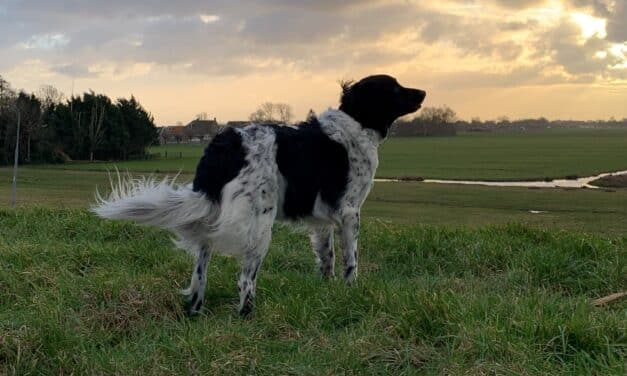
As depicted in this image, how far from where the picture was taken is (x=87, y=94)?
74.4 m

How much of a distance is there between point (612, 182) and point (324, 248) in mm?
38883

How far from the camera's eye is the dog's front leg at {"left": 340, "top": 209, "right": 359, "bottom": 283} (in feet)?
19.1

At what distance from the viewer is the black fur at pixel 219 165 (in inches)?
201

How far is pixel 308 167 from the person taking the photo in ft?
17.8

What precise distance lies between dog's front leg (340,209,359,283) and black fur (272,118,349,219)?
188 mm

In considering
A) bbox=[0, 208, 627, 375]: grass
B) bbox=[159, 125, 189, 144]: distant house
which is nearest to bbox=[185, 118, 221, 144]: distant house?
bbox=[159, 125, 189, 144]: distant house

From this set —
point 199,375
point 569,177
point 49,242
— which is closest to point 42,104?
point 569,177

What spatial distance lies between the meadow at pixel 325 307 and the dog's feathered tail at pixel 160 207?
27.9 inches

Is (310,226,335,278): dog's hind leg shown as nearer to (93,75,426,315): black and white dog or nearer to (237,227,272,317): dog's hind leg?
(93,75,426,315): black and white dog

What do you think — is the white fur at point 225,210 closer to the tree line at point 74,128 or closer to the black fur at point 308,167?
the black fur at point 308,167

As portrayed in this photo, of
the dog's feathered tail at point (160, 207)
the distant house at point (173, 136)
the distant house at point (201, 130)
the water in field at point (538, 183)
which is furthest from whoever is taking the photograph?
the distant house at point (173, 136)

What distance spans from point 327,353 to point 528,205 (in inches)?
1040

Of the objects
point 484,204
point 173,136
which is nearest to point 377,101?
point 484,204

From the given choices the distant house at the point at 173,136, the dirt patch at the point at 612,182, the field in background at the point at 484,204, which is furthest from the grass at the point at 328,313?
the distant house at the point at 173,136
